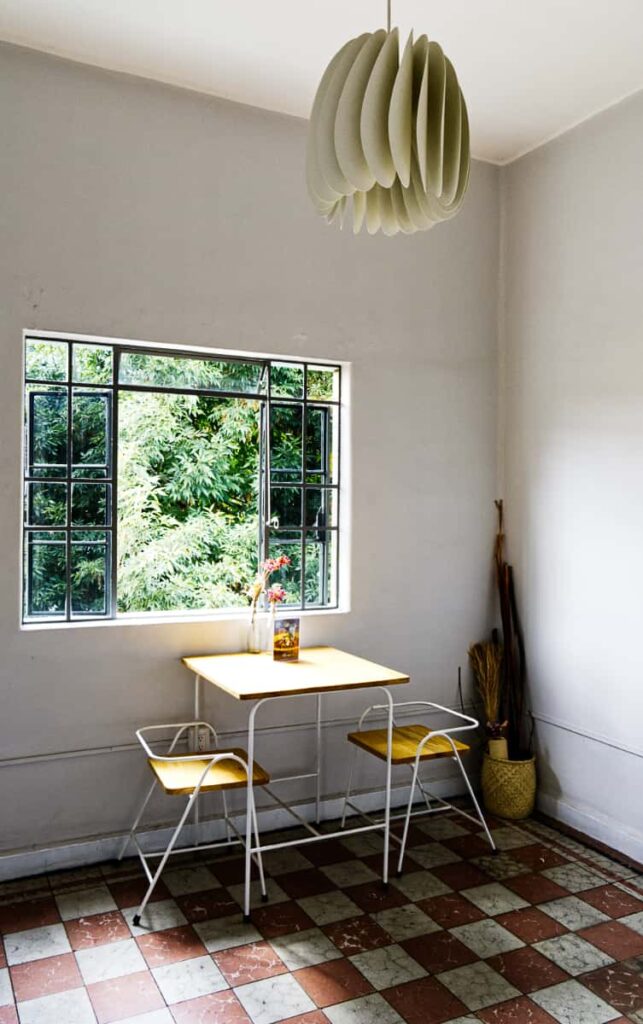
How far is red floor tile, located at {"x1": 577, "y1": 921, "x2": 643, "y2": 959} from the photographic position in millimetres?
2869

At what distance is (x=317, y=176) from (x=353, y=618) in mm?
2393

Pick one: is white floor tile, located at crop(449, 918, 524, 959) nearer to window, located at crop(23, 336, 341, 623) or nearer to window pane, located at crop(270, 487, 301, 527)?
window, located at crop(23, 336, 341, 623)

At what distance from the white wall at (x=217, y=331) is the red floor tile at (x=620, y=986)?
1.52 m

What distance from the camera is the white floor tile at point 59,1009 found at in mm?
2445

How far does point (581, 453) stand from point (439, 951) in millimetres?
2219

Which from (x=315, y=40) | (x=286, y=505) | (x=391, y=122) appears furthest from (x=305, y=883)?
(x=315, y=40)

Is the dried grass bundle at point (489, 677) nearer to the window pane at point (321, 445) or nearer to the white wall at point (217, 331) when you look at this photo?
the white wall at point (217, 331)

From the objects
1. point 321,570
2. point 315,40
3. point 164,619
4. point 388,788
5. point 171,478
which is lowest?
point 388,788

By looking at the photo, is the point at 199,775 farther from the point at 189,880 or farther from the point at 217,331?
the point at 217,331

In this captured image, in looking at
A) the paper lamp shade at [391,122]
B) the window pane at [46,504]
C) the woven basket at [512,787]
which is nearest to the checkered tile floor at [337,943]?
the woven basket at [512,787]

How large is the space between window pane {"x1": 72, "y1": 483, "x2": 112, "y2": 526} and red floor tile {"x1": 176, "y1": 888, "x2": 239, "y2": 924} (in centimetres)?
152

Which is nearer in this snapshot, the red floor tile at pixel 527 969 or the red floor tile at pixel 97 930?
the red floor tile at pixel 527 969

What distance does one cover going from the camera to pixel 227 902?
3152mm

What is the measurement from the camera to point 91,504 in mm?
3523
